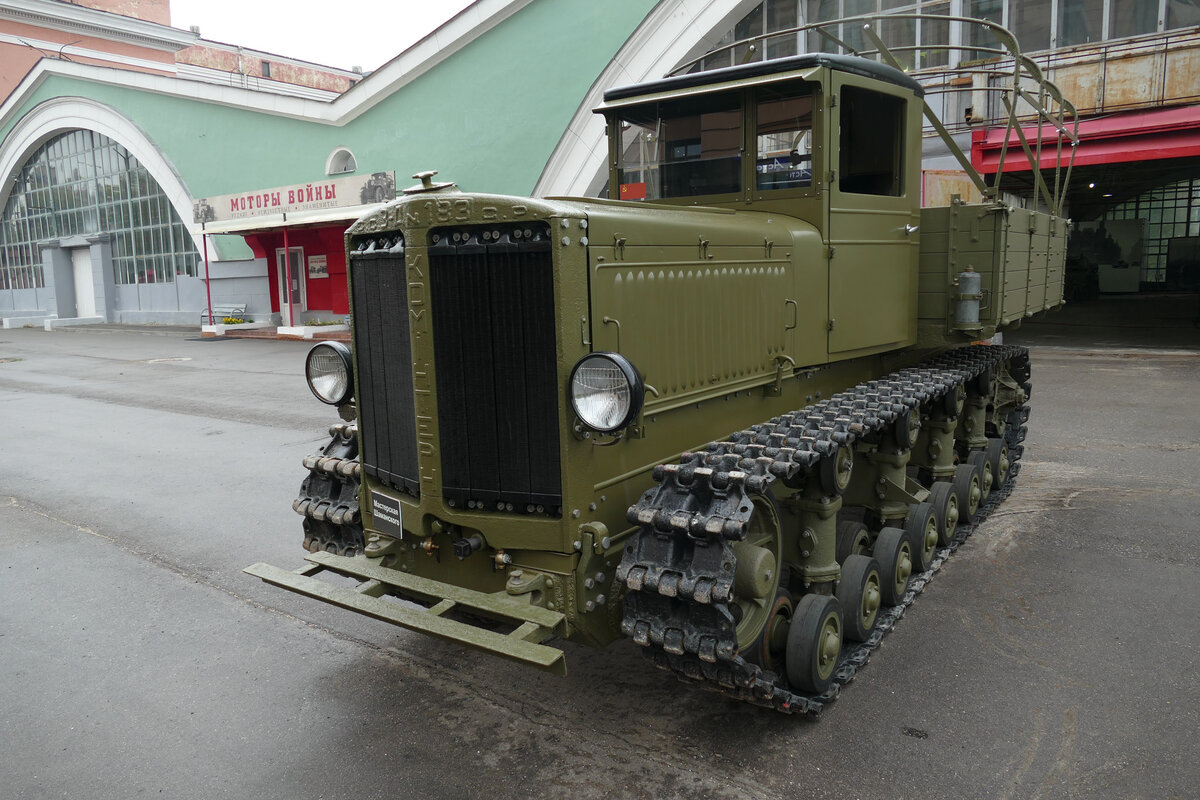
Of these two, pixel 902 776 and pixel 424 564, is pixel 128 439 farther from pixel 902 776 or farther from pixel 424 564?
pixel 902 776

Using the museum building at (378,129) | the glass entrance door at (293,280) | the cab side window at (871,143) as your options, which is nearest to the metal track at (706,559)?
the cab side window at (871,143)

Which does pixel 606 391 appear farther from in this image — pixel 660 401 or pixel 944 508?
pixel 944 508

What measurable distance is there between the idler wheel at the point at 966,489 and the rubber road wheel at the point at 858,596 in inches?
77.6

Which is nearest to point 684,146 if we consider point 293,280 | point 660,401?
point 660,401

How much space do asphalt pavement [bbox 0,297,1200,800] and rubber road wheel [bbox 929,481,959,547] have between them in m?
0.20

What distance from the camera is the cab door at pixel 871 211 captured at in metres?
5.12

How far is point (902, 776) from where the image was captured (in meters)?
3.46

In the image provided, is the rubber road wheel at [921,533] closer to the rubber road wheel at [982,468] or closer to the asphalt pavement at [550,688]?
the asphalt pavement at [550,688]

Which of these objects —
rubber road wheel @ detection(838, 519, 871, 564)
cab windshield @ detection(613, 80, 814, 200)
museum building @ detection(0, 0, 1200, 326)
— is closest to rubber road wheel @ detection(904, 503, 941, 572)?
rubber road wheel @ detection(838, 519, 871, 564)

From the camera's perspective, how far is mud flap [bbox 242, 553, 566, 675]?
3.24m

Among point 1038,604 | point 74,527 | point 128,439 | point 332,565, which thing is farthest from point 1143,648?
point 128,439

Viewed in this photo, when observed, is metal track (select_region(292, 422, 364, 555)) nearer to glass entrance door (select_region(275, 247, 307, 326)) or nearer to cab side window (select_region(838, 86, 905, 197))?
cab side window (select_region(838, 86, 905, 197))

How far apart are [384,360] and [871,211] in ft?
10.2

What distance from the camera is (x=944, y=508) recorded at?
588cm
